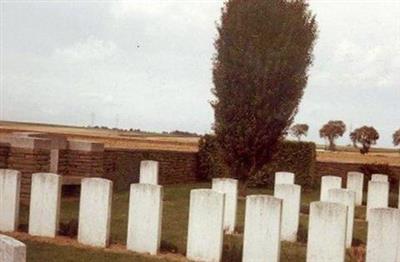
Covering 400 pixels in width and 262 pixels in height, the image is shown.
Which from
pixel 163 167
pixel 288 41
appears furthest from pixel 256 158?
pixel 163 167

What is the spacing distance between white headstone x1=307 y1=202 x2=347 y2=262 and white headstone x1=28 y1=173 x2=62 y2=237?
4.20 m

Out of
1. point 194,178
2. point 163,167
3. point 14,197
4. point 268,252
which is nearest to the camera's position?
point 268,252

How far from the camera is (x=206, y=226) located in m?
9.16

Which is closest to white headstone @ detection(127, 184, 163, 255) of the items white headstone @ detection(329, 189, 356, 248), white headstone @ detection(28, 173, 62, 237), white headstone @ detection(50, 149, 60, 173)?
white headstone @ detection(28, 173, 62, 237)

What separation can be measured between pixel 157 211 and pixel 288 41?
32.6ft

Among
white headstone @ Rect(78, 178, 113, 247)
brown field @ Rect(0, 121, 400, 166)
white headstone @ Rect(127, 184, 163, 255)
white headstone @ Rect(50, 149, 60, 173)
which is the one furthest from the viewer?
brown field @ Rect(0, 121, 400, 166)

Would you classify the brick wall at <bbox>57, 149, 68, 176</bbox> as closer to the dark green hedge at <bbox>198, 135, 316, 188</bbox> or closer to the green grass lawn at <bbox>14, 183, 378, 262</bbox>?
the green grass lawn at <bbox>14, 183, 378, 262</bbox>

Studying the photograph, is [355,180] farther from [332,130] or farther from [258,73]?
[332,130]

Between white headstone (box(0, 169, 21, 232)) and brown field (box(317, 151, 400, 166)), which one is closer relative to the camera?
white headstone (box(0, 169, 21, 232))

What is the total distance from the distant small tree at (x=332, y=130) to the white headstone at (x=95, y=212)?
110546 millimetres

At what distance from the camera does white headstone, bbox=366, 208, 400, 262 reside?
8281 mm

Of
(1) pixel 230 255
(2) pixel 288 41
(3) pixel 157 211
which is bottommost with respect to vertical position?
(1) pixel 230 255

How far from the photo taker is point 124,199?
647 inches

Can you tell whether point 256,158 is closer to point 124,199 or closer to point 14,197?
point 124,199
